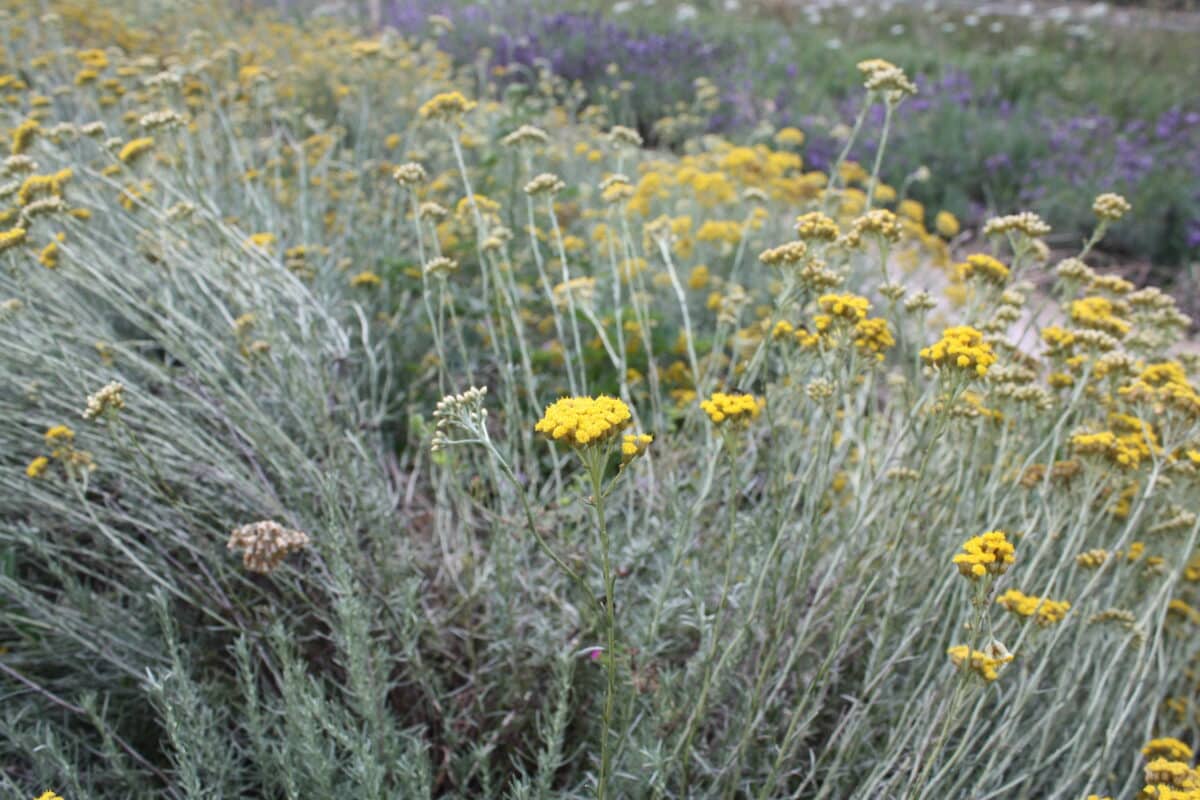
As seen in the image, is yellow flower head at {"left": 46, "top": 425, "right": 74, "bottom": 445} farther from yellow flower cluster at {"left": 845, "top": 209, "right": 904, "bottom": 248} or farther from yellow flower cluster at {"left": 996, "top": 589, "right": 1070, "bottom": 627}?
yellow flower cluster at {"left": 996, "top": 589, "right": 1070, "bottom": 627}

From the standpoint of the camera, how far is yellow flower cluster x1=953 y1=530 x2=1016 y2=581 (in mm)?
1329

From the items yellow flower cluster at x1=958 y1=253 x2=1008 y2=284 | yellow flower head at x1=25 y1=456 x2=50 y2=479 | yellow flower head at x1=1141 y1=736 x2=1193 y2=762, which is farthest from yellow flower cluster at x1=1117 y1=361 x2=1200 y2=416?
yellow flower head at x1=25 y1=456 x2=50 y2=479

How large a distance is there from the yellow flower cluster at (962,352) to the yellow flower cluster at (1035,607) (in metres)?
0.45

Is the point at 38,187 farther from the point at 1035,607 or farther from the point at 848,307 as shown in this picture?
the point at 1035,607

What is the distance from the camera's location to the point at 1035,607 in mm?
1637

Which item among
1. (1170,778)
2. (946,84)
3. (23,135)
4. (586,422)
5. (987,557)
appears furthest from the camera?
(946,84)

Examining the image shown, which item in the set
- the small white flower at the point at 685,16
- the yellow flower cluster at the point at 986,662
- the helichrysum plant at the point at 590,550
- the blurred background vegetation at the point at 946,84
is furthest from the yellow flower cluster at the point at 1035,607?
the small white flower at the point at 685,16

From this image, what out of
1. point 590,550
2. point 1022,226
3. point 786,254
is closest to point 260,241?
point 590,550

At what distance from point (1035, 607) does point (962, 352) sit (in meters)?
0.51

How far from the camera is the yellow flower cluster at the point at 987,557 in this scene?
1.33 metres

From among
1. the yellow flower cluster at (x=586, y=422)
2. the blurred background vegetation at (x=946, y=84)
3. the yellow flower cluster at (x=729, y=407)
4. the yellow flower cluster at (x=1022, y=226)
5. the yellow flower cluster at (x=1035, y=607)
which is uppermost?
the yellow flower cluster at (x=586, y=422)

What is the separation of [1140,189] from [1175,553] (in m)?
4.59

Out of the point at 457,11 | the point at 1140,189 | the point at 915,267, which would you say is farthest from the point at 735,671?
the point at 457,11

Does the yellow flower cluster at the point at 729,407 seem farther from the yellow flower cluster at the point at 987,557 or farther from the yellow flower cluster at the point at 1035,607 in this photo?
the yellow flower cluster at the point at 1035,607
